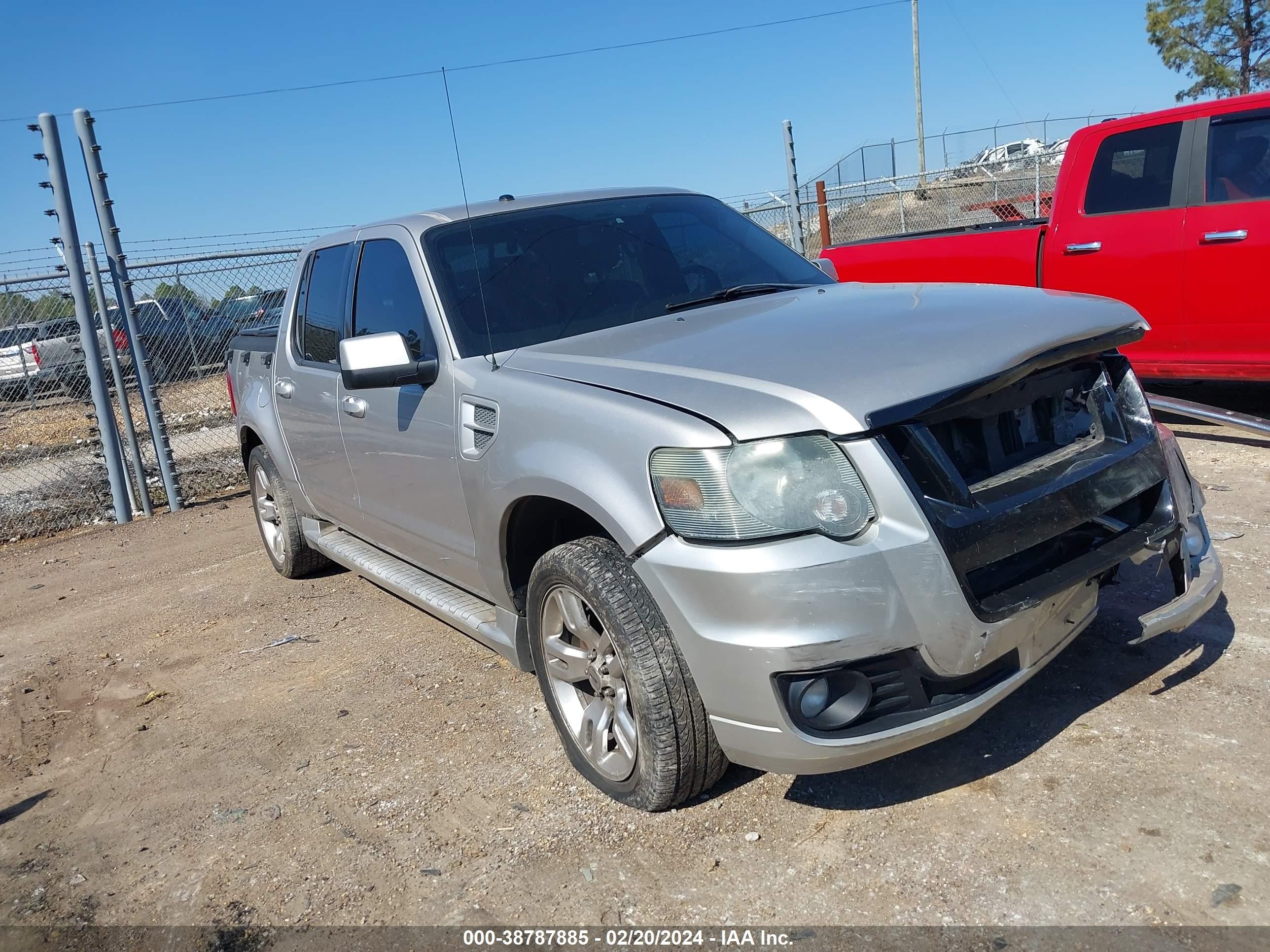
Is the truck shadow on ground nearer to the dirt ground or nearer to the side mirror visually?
the dirt ground

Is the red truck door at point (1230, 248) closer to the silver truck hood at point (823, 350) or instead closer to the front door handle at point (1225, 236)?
the front door handle at point (1225, 236)

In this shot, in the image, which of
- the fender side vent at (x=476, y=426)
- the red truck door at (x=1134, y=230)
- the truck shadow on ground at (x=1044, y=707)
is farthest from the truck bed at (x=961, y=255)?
the fender side vent at (x=476, y=426)

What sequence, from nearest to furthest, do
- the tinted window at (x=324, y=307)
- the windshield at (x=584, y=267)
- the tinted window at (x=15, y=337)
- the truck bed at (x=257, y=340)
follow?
the windshield at (x=584, y=267), the tinted window at (x=324, y=307), the truck bed at (x=257, y=340), the tinted window at (x=15, y=337)

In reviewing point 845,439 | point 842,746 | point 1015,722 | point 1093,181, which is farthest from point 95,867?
point 1093,181

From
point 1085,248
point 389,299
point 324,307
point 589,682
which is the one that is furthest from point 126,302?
point 1085,248

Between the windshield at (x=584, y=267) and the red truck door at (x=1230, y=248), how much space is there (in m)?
3.02

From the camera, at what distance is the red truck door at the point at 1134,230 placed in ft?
19.9

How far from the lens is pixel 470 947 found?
2.57m

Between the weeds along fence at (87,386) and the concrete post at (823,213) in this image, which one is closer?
the weeds along fence at (87,386)

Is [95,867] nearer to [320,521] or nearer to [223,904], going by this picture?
[223,904]

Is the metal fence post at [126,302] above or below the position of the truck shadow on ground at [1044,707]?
above

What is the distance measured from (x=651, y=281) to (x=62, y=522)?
7026 millimetres

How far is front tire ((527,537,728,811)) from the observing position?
2.68 m

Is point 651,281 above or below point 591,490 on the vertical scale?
above
